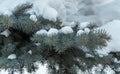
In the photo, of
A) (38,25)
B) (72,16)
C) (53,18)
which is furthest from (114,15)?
(38,25)

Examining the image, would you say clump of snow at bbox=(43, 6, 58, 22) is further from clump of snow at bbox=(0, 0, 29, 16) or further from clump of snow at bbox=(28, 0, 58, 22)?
clump of snow at bbox=(0, 0, 29, 16)

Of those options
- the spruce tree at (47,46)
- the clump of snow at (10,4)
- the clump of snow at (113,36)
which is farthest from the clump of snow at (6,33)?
the clump of snow at (113,36)

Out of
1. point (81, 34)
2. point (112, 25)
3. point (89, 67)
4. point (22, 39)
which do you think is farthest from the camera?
point (112, 25)

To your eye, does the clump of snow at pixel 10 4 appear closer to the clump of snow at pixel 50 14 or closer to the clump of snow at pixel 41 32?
the clump of snow at pixel 50 14

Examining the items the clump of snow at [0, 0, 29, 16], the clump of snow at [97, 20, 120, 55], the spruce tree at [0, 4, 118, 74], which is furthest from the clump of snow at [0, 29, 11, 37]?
the clump of snow at [97, 20, 120, 55]

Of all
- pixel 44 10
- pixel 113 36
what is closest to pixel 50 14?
pixel 44 10

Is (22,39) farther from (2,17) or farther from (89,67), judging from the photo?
(89,67)

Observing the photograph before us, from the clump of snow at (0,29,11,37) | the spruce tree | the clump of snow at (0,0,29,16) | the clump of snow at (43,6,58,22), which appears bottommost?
the spruce tree

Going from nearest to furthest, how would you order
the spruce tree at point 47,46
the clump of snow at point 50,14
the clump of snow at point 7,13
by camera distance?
the spruce tree at point 47,46, the clump of snow at point 7,13, the clump of snow at point 50,14

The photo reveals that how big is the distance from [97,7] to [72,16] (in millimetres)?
191

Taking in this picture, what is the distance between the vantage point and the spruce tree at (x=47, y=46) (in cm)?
122

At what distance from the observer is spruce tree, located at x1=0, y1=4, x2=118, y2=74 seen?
1.22 metres

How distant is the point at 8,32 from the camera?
1409 millimetres

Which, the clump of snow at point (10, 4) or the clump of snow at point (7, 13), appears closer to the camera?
the clump of snow at point (7, 13)
